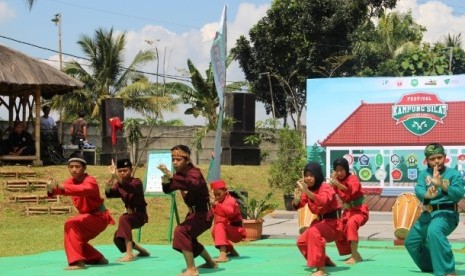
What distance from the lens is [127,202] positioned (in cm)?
1091

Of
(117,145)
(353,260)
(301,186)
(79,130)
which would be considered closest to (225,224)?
(353,260)

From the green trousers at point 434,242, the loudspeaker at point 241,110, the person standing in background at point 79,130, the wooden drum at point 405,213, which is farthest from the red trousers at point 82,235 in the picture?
the loudspeaker at point 241,110

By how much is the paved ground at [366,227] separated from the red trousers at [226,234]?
3.84m

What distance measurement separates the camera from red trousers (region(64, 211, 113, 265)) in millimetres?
10039

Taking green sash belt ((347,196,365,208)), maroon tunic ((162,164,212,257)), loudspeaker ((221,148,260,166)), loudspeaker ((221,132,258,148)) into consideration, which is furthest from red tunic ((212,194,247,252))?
loudspeaker ((221,148,260,166))

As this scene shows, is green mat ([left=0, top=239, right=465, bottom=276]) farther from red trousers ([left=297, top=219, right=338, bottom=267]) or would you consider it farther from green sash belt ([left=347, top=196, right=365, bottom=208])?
green sash belt ([left=347, top=196, right=365, bottom=208])

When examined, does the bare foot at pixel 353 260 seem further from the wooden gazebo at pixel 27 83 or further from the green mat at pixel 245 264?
the wooden gazebo at pixel 27 83

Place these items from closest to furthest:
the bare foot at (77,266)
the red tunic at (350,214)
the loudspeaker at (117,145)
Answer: the bare foot at (77,266)
the red tunic at (350,214)
the loudspeaker at (117,145)

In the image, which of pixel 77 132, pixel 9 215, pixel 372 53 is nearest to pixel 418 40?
pixel 372 53

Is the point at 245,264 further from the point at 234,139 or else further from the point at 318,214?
the point at 234,139

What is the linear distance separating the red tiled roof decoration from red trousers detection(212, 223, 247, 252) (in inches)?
357

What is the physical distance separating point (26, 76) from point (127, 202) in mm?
11809

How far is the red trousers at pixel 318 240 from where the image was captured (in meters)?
9.08

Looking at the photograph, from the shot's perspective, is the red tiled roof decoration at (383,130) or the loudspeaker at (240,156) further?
the loudspeaker at (240,156)
